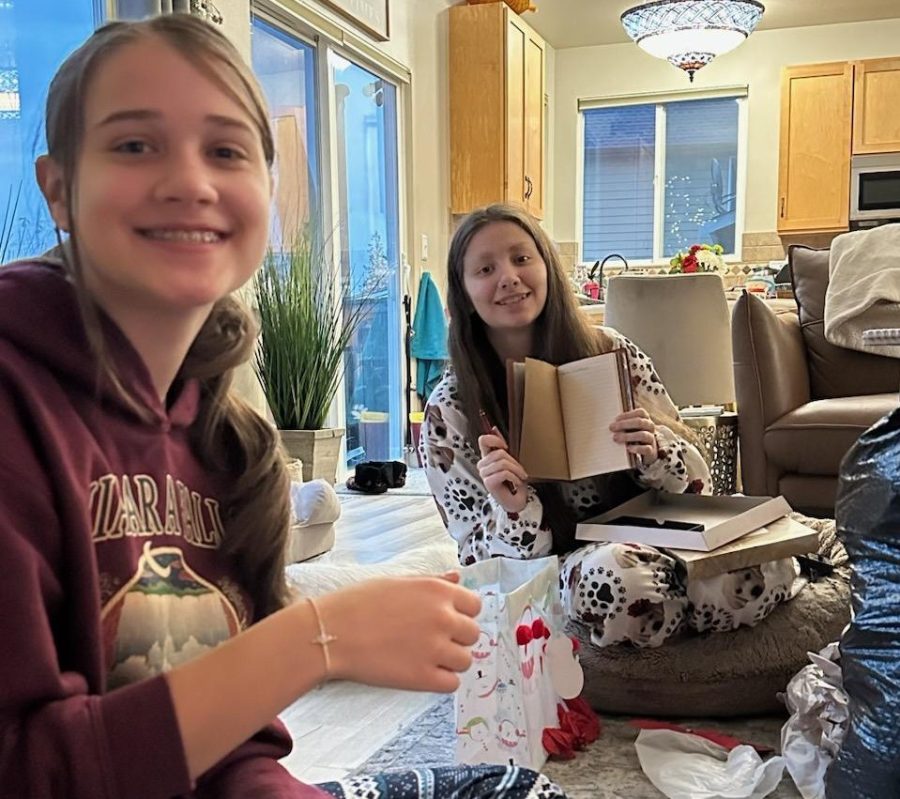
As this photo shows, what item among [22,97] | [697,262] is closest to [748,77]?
[697,262]

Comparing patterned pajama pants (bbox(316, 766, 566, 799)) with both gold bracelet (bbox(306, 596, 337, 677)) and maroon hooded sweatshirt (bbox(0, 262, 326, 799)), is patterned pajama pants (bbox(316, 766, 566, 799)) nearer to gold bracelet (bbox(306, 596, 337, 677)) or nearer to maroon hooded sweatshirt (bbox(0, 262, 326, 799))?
maroon hooded sweatshirt (bbox(0, 262, 326, 799))

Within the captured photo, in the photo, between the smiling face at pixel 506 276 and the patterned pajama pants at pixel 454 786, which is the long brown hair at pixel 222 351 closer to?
the patterned pajama pants at pixel 454 786

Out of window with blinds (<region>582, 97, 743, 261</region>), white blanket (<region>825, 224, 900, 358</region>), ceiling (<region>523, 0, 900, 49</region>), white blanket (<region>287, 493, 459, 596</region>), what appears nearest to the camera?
white blanket (<region>287, 493, 459, 596</region>)

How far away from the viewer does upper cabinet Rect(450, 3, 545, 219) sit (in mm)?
4949

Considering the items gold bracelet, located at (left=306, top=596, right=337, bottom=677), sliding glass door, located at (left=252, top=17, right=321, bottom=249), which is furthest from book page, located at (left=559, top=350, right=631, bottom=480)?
sliding glass door, located at (left=252, top=17, right=321, bottom=249)

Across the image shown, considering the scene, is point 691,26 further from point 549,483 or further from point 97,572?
point 97,572

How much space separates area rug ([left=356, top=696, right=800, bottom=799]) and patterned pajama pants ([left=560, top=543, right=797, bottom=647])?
16cm

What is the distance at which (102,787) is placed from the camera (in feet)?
1.67

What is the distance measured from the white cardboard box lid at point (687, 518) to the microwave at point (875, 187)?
14.9ft

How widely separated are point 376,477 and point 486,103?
231 cm

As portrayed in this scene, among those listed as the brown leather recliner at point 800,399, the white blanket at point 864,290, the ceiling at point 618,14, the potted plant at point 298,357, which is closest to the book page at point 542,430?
the brown leather recliner at point 800,399

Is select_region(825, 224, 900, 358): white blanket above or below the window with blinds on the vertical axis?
below

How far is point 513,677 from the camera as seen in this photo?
4.43 ft

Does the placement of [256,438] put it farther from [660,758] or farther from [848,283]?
[848,283]
